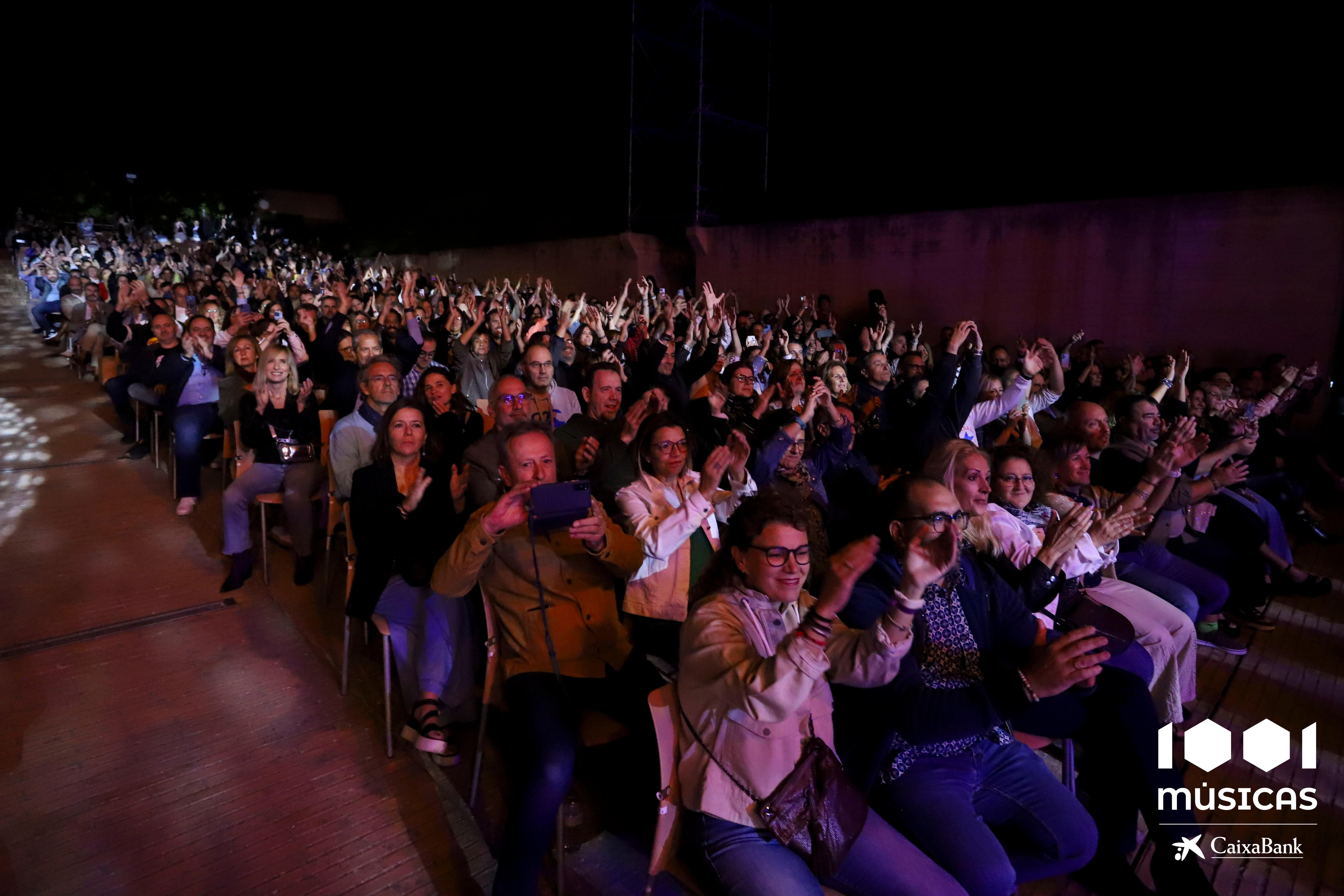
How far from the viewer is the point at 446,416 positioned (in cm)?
375

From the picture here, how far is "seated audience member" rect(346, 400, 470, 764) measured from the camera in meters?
2.57

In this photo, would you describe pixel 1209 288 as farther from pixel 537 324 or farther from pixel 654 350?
pixel 537 324

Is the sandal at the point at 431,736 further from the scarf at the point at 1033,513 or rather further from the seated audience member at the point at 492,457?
the scarf at the point at 1033,513

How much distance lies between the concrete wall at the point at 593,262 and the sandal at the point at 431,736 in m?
12.9

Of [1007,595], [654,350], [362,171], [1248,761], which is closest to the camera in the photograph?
[1007,595]

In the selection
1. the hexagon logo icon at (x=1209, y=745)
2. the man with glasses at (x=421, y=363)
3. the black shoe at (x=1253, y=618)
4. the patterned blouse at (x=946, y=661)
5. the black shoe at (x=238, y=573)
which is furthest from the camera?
the man with glasses at (x=421, y=363)

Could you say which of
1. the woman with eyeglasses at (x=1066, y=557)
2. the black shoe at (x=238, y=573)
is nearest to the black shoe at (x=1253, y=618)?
the woman with eyeglasses at (x=1066, y=557)

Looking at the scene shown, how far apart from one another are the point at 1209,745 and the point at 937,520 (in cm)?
196

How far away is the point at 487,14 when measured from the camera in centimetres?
1938

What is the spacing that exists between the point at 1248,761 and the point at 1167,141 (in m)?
8.28

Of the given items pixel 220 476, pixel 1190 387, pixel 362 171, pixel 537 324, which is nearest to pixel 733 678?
pixel 537 324

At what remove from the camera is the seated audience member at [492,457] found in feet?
9.38

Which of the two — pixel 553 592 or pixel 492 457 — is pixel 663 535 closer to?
pixel 553 592

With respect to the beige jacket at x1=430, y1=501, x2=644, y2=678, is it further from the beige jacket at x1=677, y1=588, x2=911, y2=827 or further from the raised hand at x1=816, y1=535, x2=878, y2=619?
the raised hand at x1=816, y1=535, x2=878, y2=619
